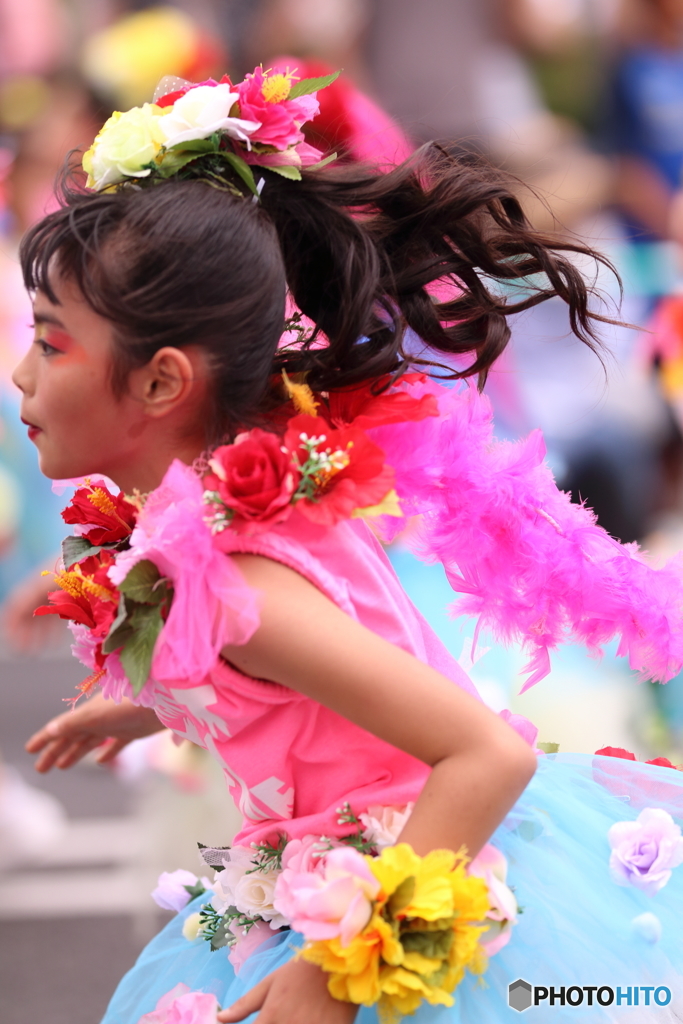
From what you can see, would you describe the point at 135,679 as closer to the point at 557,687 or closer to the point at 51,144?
the point at 557,687

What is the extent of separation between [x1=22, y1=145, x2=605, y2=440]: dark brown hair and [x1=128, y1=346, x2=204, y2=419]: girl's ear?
16 mm

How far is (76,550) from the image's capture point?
1.54 metres

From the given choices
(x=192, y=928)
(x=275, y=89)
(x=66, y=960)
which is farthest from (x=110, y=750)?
(x=66, y=960)

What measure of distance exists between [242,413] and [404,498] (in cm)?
29

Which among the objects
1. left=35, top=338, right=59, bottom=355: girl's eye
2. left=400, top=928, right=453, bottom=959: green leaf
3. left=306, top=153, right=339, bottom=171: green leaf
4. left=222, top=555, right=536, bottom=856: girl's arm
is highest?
left=306, top=153, right=339, bottom=171: green leaf

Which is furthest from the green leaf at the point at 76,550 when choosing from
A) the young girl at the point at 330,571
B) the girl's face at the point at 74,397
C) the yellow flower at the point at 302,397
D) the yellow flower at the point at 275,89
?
the yellow flower at the point at 275,89

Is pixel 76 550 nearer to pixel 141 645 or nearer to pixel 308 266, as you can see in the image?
pixel 141 645

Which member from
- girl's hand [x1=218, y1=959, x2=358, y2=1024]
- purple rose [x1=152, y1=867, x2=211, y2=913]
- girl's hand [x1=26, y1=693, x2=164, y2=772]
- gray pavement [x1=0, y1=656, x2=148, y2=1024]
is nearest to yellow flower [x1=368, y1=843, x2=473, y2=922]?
girl's hand [x1=218, y1=959, x2=358, y2=1024]

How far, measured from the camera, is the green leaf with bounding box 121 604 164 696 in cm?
126

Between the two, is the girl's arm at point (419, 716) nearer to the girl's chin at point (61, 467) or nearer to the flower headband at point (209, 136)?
the girl's chin at point (61, 467)

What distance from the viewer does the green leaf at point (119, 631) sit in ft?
4.21

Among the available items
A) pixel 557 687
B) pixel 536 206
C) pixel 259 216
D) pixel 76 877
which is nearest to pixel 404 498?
pixel 259 216

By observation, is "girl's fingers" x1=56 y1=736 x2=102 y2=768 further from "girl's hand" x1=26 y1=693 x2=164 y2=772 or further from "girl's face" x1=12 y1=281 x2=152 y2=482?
"girl's face" x1=12 y1=281 x2=152 y2=482

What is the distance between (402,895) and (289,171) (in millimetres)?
930
